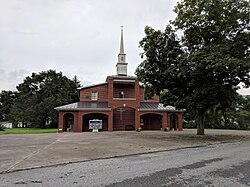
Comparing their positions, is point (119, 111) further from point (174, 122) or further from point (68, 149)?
point (68, 149)

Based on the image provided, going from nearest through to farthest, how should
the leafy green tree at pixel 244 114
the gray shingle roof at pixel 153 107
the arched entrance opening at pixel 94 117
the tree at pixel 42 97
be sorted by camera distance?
the gray shingle roof at pixel 153 107 < the arched entrance opening at pixel 94 117 < the leafy green tree at pixel 244 114 < the tree at pixel 42 97

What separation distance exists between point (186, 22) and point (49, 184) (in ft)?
57.9

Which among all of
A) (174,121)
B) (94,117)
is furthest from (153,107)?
(94,117)

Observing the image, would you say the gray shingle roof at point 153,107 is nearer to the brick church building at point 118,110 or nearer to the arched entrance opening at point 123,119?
the brick church building at point 118,110

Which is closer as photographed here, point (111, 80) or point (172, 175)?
point (172, 175)

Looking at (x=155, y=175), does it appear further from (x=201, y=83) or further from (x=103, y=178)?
(x=201, y=83)

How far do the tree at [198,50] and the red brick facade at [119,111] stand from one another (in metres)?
11.6

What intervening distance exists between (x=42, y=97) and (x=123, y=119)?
1021 inches

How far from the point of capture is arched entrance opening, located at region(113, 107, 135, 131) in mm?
34062

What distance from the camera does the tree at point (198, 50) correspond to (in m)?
18.4

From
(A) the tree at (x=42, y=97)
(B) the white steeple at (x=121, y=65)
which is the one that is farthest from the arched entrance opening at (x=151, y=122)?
→ (A) the tree at (x=42, y=97)

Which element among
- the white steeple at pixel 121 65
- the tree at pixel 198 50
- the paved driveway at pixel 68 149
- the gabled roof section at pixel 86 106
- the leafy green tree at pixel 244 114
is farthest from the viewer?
the leafy green tree at pixel 244 114

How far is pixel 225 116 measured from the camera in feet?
135

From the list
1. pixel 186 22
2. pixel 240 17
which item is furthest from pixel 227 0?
pixel 186 22
